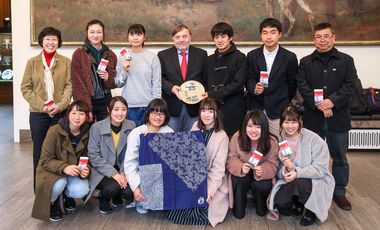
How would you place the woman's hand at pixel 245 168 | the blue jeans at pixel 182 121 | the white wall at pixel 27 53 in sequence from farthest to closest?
1. the white wall at pixel 27 53
2. the blue jeans at pixel 182 121
3. the woman's hand at pixel 245 168

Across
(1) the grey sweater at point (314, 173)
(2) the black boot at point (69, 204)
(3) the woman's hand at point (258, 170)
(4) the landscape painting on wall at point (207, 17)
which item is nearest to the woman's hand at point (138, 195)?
(2) the black boot at point (69, 204)

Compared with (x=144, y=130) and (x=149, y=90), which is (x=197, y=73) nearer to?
(x=149, y=90)

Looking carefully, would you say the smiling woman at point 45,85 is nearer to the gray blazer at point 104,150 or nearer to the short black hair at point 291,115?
the gray blazer at point 104,150

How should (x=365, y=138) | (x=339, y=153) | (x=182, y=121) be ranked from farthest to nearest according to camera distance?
(x=365, y=138) → (x=182, y=121) → (x=339, y=153)

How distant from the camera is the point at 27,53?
22.6 ft

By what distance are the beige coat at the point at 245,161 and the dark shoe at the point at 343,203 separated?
80 centimetres

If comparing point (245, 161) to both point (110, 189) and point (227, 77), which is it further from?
point (110, 189)

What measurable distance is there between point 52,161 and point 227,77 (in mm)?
1845

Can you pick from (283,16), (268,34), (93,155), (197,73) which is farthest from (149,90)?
(283,16)

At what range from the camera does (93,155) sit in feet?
12.7

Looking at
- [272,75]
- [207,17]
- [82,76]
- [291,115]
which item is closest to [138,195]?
[82,76]

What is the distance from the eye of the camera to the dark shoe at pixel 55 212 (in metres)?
3.74

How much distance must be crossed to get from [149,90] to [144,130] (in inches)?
22.1

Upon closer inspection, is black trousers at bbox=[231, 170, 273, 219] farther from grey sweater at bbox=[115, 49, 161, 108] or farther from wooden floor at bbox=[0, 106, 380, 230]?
grey sweater at bbox=[115, 49, 161, 108]
